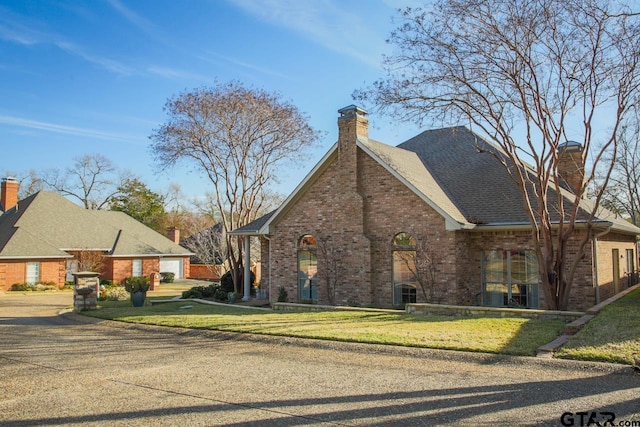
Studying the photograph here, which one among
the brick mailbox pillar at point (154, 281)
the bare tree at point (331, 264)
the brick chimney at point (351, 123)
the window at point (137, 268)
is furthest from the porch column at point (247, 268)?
the window at point (137, 268)

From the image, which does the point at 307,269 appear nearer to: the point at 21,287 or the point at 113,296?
the point at 113,296

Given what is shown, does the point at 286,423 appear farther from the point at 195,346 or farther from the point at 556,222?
the point at 556,222

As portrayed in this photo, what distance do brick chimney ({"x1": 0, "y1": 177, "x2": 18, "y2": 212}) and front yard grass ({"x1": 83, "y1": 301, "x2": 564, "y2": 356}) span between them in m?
28.1

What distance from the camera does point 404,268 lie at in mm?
18234

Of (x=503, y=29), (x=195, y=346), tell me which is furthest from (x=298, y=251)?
(x=503, y=29)

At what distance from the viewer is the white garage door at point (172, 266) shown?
43750 mm

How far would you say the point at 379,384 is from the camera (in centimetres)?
800

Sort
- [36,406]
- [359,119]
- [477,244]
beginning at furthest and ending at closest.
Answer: [359,119] < [477,244] < [36,406]

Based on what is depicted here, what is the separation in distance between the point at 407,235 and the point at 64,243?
2685 cm

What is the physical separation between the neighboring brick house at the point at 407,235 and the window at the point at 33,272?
63.3 ft

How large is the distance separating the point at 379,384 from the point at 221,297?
1696 cm

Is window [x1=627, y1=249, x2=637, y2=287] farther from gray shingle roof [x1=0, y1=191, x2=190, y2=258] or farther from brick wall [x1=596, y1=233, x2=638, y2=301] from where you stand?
gray shingle roof [x1=0, y1=191, x2=190, y2=258]

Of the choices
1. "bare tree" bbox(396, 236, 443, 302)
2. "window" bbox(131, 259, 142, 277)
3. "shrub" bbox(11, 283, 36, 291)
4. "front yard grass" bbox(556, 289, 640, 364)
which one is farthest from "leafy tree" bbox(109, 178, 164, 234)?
"front yard grass" bbox(556, 289, 640, 364)

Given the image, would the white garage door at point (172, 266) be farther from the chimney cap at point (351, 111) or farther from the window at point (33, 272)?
the chimney cap at point (351, 111)
